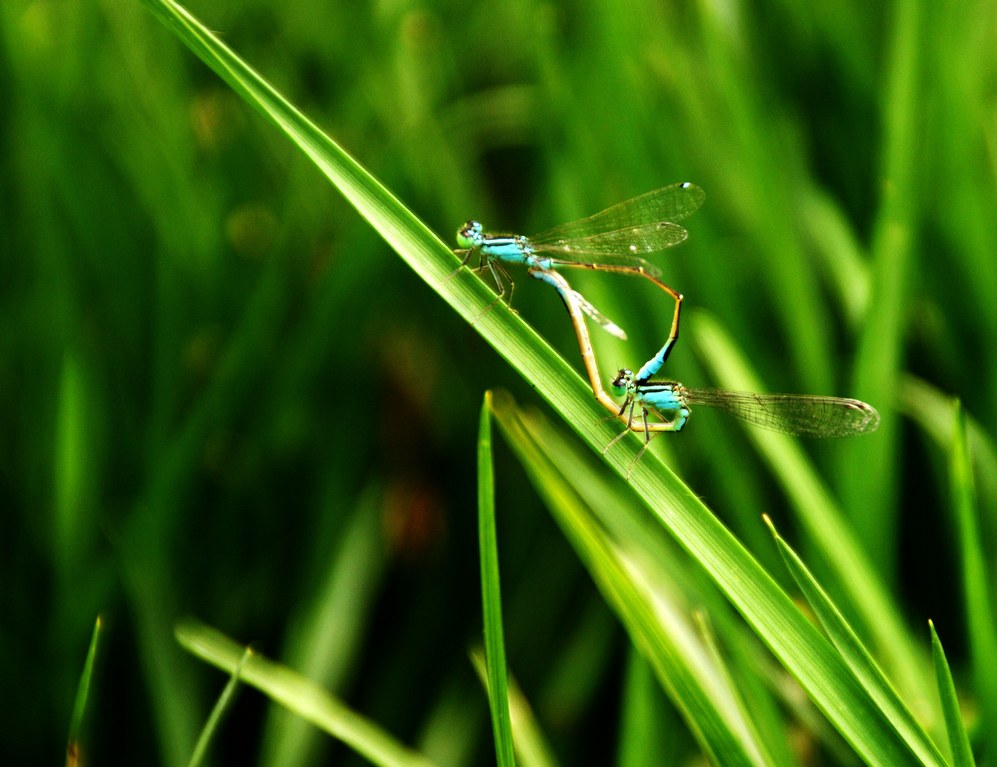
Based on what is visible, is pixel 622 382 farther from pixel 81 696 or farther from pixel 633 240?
pixel 81 696

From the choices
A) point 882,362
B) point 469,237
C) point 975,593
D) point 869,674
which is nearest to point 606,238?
point 469,237

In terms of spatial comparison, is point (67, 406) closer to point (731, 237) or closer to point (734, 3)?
point (731, 237)

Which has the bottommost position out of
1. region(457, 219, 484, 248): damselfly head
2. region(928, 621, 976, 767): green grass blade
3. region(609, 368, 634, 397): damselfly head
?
region(928, 621, 976, 767): green grass blade

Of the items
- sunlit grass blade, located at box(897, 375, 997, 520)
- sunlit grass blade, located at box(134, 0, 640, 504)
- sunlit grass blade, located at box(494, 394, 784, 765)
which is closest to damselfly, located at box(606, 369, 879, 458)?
sunlit grass blade, located at box(494, 394, 784, 765)

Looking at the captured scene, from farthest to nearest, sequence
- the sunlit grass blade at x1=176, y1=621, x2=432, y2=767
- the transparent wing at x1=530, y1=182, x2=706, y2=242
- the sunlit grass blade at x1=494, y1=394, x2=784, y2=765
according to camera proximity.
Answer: the transparent wing at x1=530, y1=182, x2=706, y2=242 → the sunlit grass blade at x1=176, y1=621, x2=432, y2=767 → the sunlit grass blade at x1=494, y1=394, x2=784, y2=765

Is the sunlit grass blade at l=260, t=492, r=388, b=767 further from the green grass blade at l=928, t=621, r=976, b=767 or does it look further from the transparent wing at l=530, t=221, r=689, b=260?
the green grass blade at l=928, t=621, r=976, b=767
